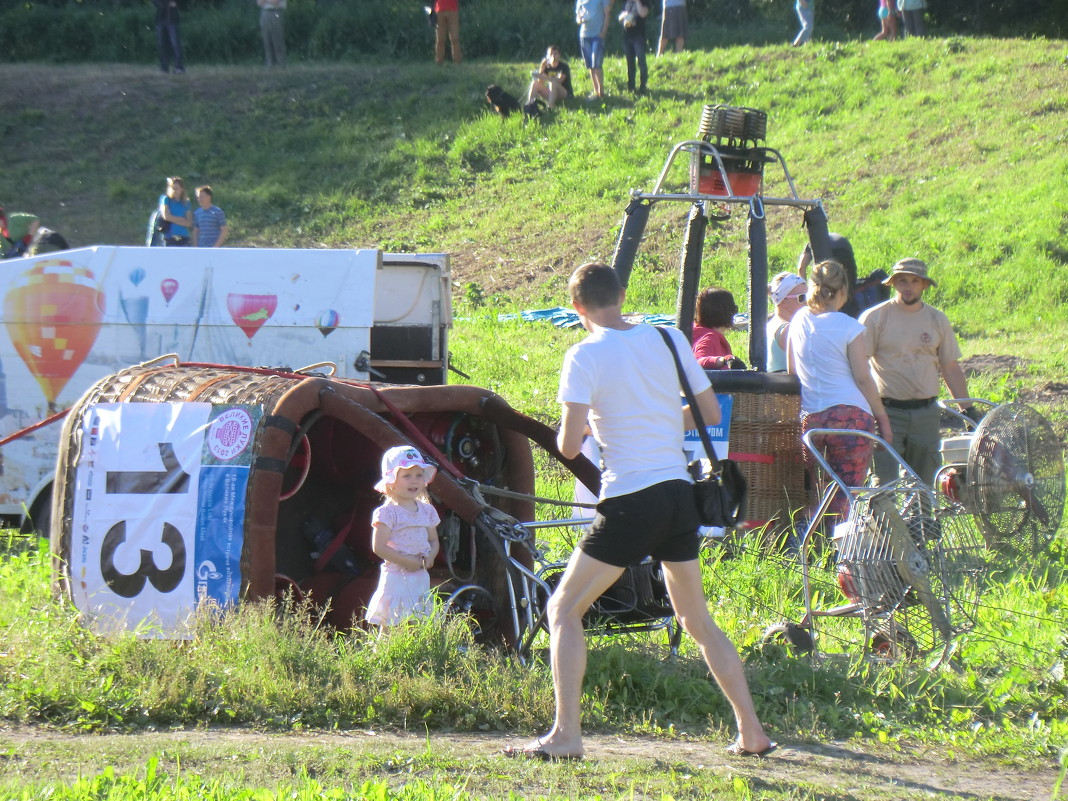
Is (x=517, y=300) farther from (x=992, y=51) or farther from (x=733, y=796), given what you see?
(x=733, y=796)

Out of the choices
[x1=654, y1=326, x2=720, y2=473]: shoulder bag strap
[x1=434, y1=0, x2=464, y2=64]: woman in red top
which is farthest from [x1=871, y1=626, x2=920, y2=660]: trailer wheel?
[x1=434, y1=0, x2=464, y2=64]: woman in red top

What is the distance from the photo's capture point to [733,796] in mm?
4469

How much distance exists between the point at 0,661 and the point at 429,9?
1063 inches

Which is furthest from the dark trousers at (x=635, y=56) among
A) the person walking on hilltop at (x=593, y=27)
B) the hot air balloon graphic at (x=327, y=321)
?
the hot air balloon graphic at (x=327, y=321)

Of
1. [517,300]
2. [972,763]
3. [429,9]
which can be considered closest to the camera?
[972,763]

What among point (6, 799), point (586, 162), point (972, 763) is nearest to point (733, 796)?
point (972, 763)

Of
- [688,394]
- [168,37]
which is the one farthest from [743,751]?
[168,37]

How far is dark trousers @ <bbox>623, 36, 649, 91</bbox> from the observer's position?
81.7 ft

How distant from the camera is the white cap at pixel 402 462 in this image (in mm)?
5852

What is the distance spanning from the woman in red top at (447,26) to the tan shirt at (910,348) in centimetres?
2306

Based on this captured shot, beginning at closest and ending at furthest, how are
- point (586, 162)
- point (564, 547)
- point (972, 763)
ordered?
point (972, 763), point (564, 547), point (586, 162)

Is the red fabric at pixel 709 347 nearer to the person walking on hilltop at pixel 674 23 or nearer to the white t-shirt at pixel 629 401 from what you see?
the white t-shirt at pixel 629 401

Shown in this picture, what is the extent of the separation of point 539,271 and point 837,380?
12957 millimetres

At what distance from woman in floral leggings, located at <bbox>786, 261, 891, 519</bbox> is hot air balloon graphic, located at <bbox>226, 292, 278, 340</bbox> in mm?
4230
